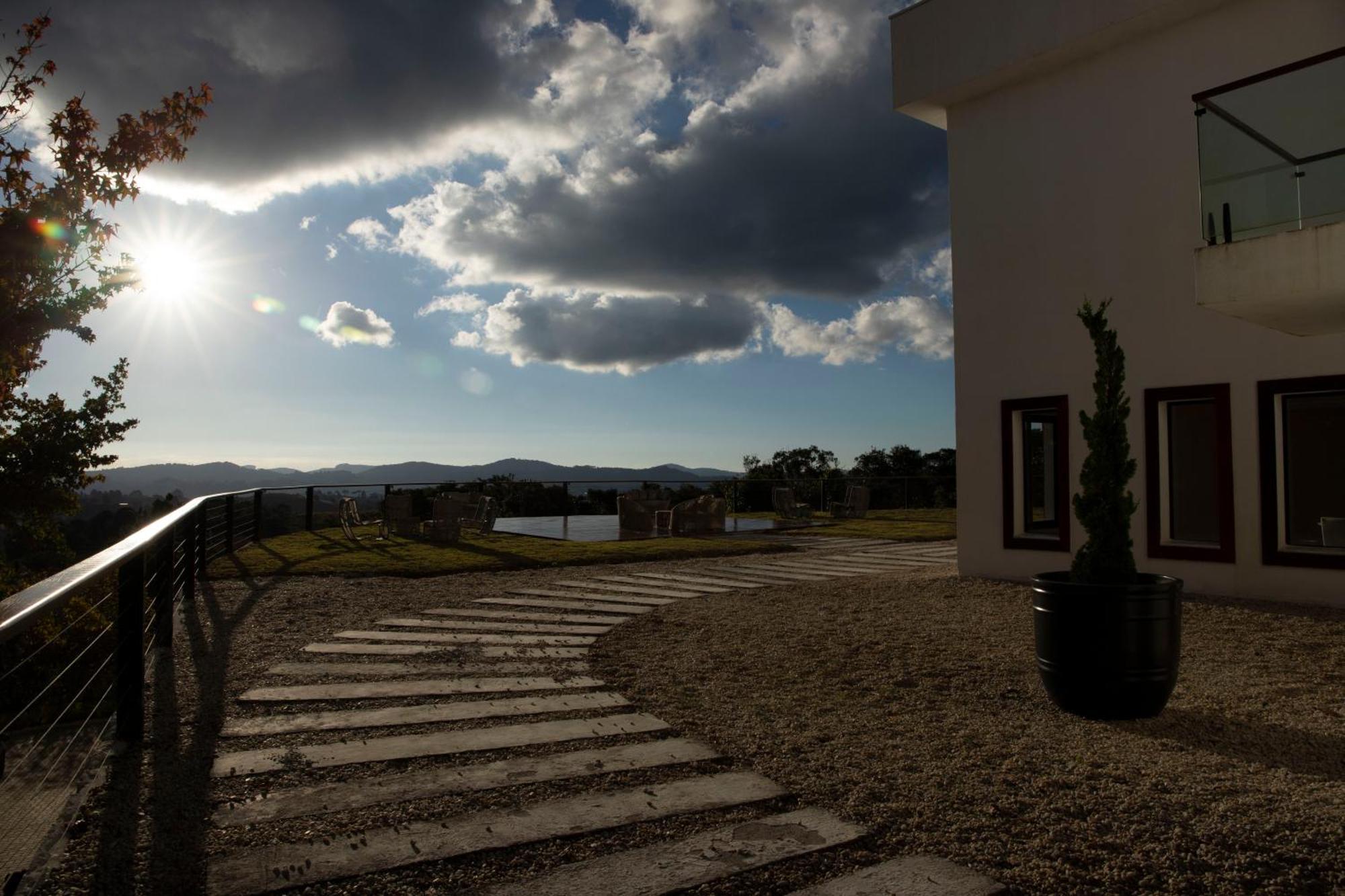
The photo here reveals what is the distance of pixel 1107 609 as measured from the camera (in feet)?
11.3

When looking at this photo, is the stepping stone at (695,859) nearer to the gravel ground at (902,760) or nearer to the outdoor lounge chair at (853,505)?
the gravel ground at (902,760)

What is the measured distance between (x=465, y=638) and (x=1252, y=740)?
432cm

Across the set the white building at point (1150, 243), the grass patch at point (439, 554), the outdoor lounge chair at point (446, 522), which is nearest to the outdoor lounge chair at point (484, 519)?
the grass patch at point (439, 554)

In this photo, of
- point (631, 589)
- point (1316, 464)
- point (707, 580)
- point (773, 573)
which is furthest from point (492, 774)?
point (1316, 464)

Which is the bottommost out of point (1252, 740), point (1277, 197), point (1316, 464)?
point (1252, 740)

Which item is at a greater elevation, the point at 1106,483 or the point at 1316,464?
the point at 1316,464

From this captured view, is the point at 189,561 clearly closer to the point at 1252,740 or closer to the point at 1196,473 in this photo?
the point at 1252,740

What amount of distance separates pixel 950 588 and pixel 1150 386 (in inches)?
99.8

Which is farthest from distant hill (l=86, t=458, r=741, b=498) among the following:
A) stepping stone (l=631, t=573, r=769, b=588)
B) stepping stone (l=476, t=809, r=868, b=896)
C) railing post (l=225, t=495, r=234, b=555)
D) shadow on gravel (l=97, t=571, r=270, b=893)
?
stepping stone (l=476, t=809, r=868, b=896)

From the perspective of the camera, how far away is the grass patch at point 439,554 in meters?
8.74

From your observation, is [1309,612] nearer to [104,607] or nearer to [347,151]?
[347,151]

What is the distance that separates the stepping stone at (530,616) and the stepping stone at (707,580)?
2.00 meters

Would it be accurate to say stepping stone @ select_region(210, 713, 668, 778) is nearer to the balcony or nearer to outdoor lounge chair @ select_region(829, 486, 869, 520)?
the balcony

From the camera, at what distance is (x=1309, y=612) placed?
596 cm
